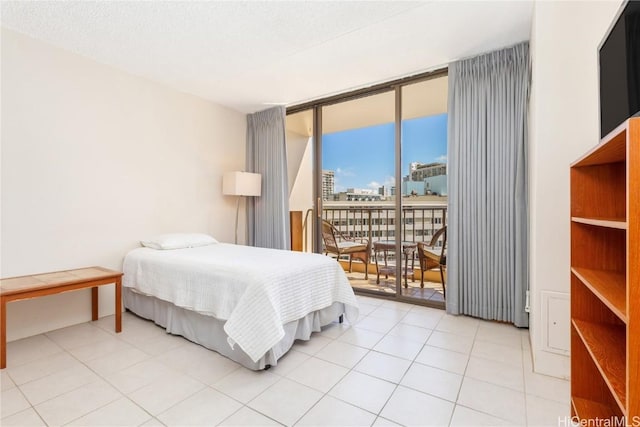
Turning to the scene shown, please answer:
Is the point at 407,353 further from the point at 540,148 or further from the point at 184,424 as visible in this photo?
the point at 540,148

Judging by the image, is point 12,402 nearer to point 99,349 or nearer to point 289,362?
point 99,349

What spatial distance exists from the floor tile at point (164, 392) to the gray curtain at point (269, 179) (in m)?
2.37

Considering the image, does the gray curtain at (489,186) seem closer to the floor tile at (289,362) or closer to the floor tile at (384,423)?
the floor tile at (289,362)

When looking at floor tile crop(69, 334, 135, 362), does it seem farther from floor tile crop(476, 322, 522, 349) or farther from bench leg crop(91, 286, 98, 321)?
floor tile crop(476, 322, 522, 349)

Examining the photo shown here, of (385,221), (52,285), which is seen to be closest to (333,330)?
(52,285)

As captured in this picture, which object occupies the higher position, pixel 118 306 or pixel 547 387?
pixel 118 306

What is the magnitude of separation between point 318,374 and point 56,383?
5.27 feet

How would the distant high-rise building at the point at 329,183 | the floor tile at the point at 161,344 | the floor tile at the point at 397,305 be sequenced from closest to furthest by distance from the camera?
the floor tile at the point at 161,344 < the floor tile at the point at 397,305 < the distant high-rise building at the point at 329,183

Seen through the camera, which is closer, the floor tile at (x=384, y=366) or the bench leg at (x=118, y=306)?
the floor tile at (x=384, y=366)

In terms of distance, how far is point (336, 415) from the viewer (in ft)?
5.06

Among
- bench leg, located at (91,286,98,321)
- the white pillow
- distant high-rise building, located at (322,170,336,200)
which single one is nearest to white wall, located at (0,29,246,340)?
bench leg, located at (91,286,98,321)

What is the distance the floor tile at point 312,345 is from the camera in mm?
2266

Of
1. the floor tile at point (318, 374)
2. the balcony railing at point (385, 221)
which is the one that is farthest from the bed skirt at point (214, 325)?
the balcony railing at point (385, 221)

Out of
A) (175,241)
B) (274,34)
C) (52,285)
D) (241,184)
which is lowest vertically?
(52,285)
